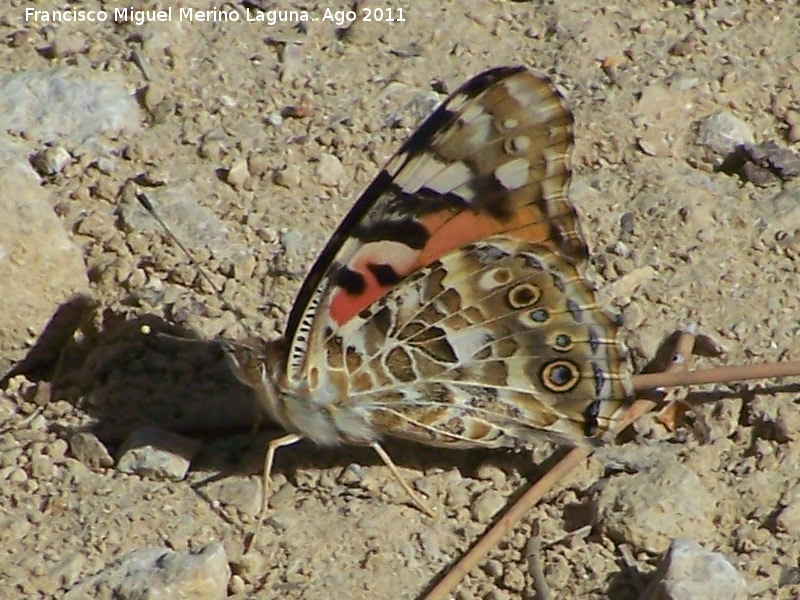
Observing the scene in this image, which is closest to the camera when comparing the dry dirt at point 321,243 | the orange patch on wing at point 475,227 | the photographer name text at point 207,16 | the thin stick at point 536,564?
the thin stick at point 536,564

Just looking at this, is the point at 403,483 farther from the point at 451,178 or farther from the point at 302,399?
the point at 451,178

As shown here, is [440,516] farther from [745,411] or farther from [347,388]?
[745,411]

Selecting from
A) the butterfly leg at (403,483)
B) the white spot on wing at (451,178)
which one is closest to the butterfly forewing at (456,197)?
the white spot on wing at (451,178)

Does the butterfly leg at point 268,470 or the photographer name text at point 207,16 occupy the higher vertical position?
the photographer name text at point 207,16

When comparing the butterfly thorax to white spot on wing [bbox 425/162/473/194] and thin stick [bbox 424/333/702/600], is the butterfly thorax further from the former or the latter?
white spot on wing [bbox 425/162/473/194]

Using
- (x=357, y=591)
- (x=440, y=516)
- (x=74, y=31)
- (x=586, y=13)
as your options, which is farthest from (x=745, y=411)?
(x=74, y=31)

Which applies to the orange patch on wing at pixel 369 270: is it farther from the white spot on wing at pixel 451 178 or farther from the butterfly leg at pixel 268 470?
the butterfly leg at pixel 268 470
